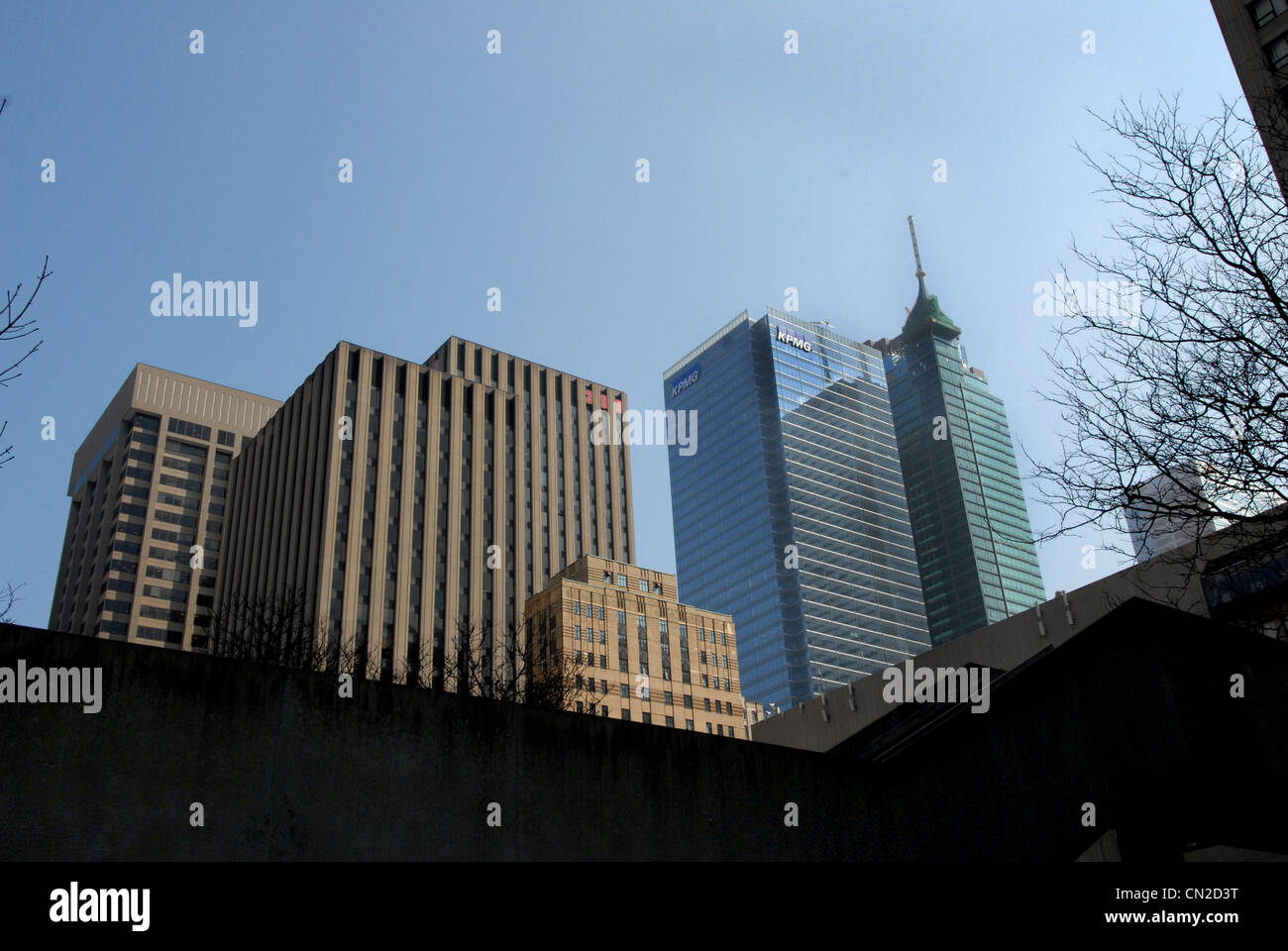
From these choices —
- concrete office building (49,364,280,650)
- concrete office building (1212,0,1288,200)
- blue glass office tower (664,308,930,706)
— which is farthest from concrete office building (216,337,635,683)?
blue glass office tower (664,308,930,706)

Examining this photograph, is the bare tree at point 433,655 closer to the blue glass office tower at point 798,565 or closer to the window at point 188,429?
the window at point 188,429

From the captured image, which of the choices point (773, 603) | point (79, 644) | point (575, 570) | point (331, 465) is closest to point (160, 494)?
point (331, 465)

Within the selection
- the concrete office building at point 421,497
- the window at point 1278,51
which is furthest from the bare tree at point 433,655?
the window at point 1278,51

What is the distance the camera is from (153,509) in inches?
5217

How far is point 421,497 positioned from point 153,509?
61.1 m

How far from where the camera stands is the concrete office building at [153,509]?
5007 inches

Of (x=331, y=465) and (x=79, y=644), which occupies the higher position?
(x=331, y=465)

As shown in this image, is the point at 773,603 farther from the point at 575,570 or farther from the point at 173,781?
the point at 173,781

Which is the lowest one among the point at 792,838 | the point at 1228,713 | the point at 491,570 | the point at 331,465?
the point at 792,838

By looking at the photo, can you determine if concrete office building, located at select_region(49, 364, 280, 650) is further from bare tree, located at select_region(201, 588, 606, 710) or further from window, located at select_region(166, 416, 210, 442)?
bare tree, located at select_region(201, 588, 606, 710)

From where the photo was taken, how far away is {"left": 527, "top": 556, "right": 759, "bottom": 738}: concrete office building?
91.4 m

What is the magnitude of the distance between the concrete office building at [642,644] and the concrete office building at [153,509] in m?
57.7
